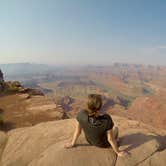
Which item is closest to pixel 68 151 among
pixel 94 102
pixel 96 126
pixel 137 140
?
pixel 96 126

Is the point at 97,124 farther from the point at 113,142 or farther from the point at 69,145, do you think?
the point at 69,145

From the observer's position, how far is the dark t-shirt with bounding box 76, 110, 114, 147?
5.47 m

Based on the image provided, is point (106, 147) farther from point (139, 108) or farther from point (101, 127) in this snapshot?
point (139, 108)

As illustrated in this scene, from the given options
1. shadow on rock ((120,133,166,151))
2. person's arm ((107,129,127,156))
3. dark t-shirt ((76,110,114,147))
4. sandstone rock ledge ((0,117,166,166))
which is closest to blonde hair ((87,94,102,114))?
dark t-shirt ((76,110,114,147))

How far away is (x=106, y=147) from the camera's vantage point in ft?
19.7

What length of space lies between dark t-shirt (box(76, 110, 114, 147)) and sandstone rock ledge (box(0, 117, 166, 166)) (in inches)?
10.8

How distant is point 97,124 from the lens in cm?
550

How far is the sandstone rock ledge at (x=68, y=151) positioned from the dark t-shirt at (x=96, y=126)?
274mm

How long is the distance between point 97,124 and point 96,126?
0.07m

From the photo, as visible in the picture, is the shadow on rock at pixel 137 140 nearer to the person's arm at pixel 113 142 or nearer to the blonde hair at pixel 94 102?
the person's arm at pixel 113 142

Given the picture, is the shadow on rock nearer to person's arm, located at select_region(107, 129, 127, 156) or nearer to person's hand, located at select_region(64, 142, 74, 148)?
person's arm, located at select_region(107, 129, 127, 156)

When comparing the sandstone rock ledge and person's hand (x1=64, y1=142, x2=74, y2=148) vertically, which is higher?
person's hand (x1=64, y1=142, x2=74, y2=148)

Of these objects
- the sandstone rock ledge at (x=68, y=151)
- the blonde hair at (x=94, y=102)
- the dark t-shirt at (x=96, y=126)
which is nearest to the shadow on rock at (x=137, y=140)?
the sandstone rock ledge at (x=68, y=151)

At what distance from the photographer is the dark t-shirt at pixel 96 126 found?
5469 millimetres
